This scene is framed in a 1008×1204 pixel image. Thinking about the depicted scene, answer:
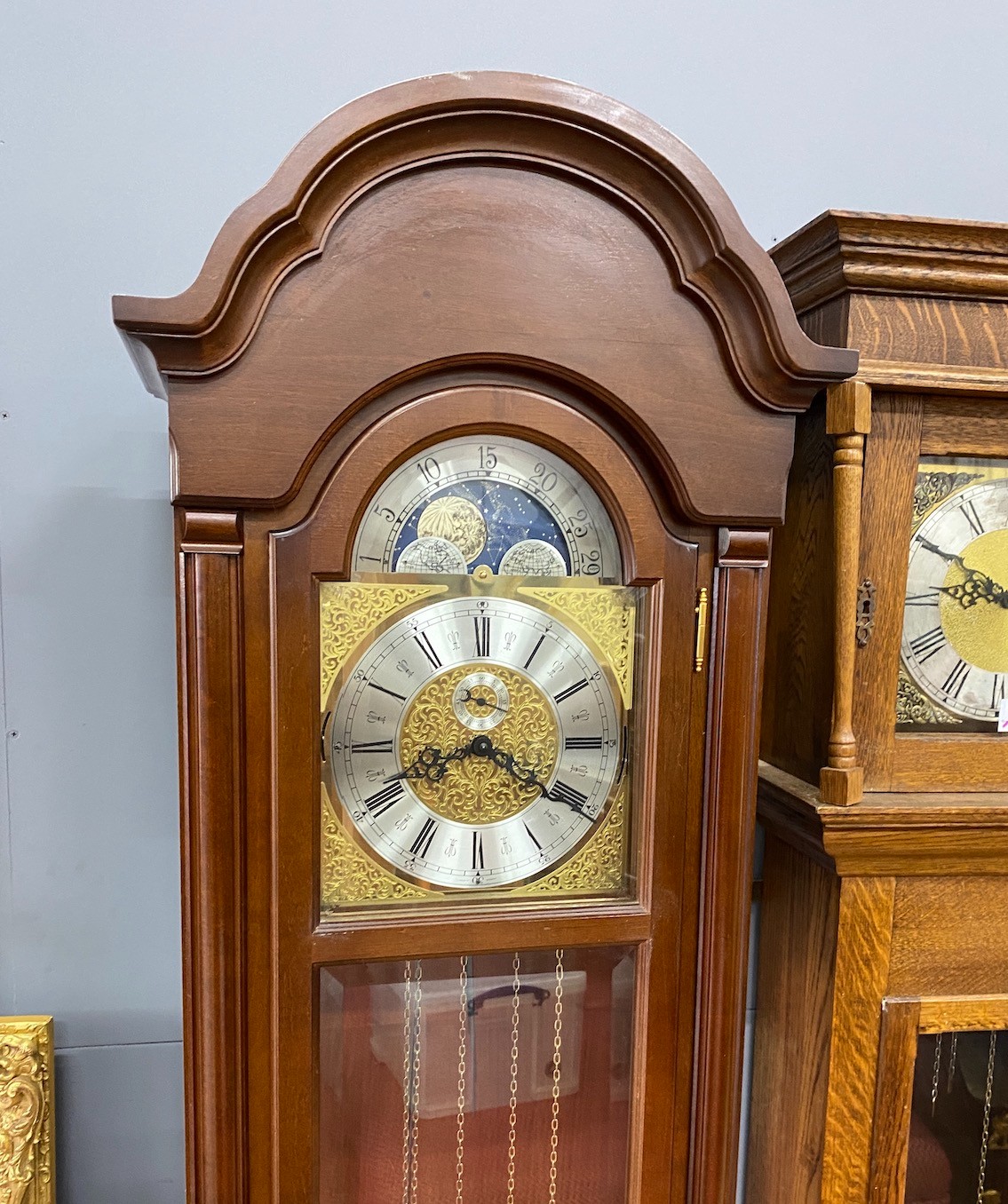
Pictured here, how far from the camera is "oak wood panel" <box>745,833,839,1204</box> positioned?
0.95 metres

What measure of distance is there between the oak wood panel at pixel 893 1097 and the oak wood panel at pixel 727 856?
0.62ft

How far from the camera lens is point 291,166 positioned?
67 cm

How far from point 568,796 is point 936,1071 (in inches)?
→ 23.1

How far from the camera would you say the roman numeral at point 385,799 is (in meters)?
0.79

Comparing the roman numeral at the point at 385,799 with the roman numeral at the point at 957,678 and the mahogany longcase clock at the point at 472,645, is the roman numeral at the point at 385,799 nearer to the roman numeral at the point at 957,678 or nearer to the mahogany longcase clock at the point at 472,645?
the mahogany longcase clock at the point at 472,645

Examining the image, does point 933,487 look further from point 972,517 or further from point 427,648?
point 427,648

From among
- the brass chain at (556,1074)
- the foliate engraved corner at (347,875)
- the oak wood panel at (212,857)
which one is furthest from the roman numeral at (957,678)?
the oak wood panel at (212,857)

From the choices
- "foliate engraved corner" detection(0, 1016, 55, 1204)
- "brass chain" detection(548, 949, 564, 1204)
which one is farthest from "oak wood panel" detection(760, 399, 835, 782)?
"foliate engraved corner" detection(0, 1016, 55, 1204)

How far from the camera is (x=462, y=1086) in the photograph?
0.86 meters

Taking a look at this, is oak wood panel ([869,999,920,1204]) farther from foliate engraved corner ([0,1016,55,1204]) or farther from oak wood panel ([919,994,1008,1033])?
foliate engraved corner ([0,1016,55,1204])

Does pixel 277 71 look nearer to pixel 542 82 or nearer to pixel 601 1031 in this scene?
pixel 542 82

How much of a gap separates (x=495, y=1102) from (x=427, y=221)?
85 cm

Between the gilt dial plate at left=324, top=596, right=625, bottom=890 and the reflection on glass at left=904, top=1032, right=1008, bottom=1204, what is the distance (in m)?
0.54

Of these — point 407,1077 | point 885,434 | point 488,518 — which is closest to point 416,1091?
point 407,1077
